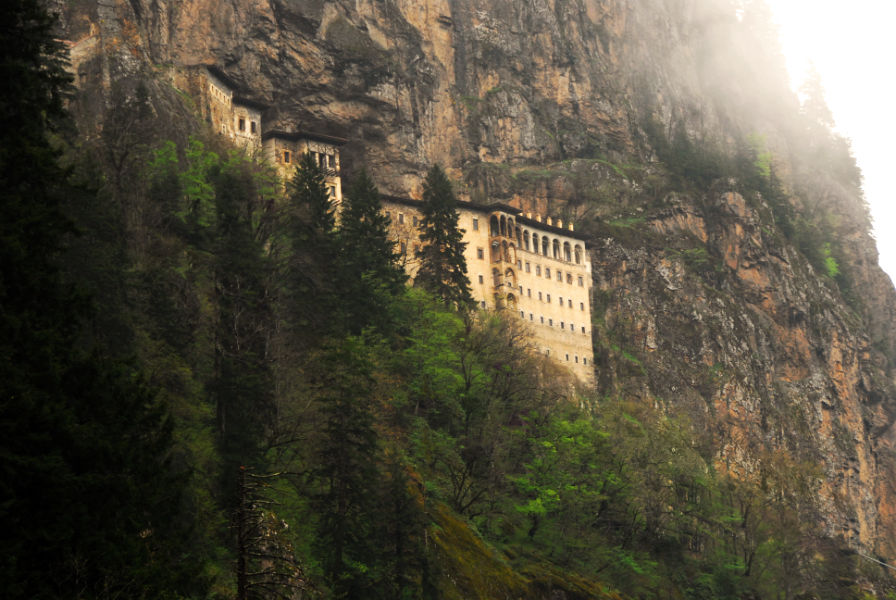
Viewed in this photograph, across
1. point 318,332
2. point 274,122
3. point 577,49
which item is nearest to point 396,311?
point 318,332

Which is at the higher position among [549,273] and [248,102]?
[248,102]

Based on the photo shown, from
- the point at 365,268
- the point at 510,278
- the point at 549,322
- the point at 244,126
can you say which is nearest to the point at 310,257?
the point at 365,268

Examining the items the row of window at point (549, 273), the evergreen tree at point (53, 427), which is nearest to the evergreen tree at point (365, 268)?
the row of window at point (549, 273)

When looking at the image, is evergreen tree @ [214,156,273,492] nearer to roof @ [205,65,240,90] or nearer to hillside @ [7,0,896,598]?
hillside @ [7,0,896,598]

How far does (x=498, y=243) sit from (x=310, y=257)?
33.3 meters

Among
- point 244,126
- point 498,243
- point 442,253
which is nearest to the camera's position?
point 442,253

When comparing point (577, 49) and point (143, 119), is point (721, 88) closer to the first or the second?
point (577, 49)

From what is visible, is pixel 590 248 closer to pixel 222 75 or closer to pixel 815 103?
pixel 222 75

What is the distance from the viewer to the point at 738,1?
144 m

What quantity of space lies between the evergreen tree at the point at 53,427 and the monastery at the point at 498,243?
51.7 meters

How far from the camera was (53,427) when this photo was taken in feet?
60.2

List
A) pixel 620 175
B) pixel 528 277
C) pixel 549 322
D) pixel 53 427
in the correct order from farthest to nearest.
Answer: pixel 620 175 → pixel 528 277 → pixel 549 322 → pixel 53 427

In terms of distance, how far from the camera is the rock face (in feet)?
279

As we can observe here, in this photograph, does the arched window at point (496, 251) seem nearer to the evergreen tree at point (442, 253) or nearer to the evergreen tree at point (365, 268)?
the evergreen tree at point (442, 253)
